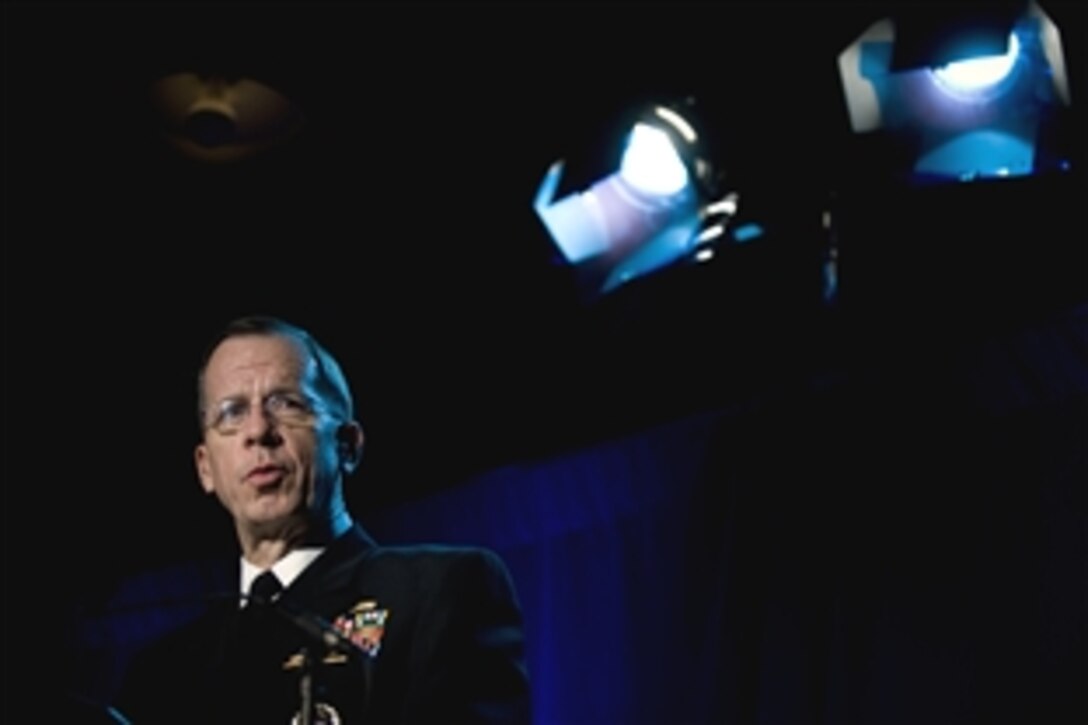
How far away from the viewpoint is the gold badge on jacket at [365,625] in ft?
7.26

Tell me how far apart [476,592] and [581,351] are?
162 cm

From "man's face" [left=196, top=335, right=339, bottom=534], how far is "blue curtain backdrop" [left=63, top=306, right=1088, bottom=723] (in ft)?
1.32

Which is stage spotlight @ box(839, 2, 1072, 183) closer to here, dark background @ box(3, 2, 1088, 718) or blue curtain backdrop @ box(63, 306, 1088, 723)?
dark background @ box(3, 2, 1088, 718)

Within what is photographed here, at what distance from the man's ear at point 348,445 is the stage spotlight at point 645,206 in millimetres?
854

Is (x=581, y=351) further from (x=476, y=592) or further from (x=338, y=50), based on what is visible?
(x=476, y=592)

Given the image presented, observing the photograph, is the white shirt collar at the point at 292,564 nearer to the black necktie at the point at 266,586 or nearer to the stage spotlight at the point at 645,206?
the black necktie at the point at 266,586

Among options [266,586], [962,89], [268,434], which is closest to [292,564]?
[266,586]

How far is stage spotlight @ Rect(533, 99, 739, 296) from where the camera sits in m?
3.04

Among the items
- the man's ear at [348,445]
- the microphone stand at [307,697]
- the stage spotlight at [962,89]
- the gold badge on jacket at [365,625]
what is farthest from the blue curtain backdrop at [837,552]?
the microphone stand at [307,697]

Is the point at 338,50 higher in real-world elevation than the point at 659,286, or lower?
higher

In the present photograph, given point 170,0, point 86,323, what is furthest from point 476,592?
point 86,323

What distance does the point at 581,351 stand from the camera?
3.80 meters

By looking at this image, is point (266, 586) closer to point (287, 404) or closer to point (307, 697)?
point (287, 404)

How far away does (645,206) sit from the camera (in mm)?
3213
